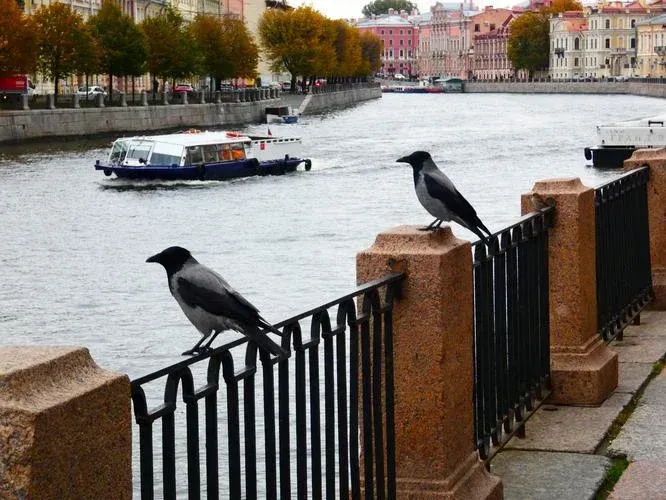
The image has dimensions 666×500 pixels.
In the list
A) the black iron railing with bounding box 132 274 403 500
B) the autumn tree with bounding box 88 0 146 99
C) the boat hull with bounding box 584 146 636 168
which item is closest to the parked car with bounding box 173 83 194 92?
the autumn tree with bounding box 88 0 146 99

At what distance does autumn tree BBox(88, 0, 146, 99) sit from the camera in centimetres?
7650

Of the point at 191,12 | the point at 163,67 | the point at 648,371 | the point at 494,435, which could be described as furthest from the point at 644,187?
the point at 191,12

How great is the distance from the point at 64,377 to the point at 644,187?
20.6 ft

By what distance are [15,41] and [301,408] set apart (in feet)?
202

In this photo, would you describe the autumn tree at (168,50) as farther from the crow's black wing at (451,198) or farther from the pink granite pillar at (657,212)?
the crow's black wing at (451,198)

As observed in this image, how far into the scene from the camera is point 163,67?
3300 inches

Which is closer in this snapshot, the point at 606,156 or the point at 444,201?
the point at 444,201

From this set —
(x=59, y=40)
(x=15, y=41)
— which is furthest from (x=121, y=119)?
(x=15, y=41)

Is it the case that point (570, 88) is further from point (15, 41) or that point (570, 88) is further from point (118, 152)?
point (118, 152)

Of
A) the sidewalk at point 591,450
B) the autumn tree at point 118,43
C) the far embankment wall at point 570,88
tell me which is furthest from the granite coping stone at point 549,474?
the far embankment wall at point 570,88

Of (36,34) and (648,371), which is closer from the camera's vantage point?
(648,371)

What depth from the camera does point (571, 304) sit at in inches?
250

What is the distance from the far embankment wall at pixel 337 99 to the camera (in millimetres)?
106287

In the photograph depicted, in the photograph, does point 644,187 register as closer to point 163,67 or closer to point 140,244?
point 140,244
